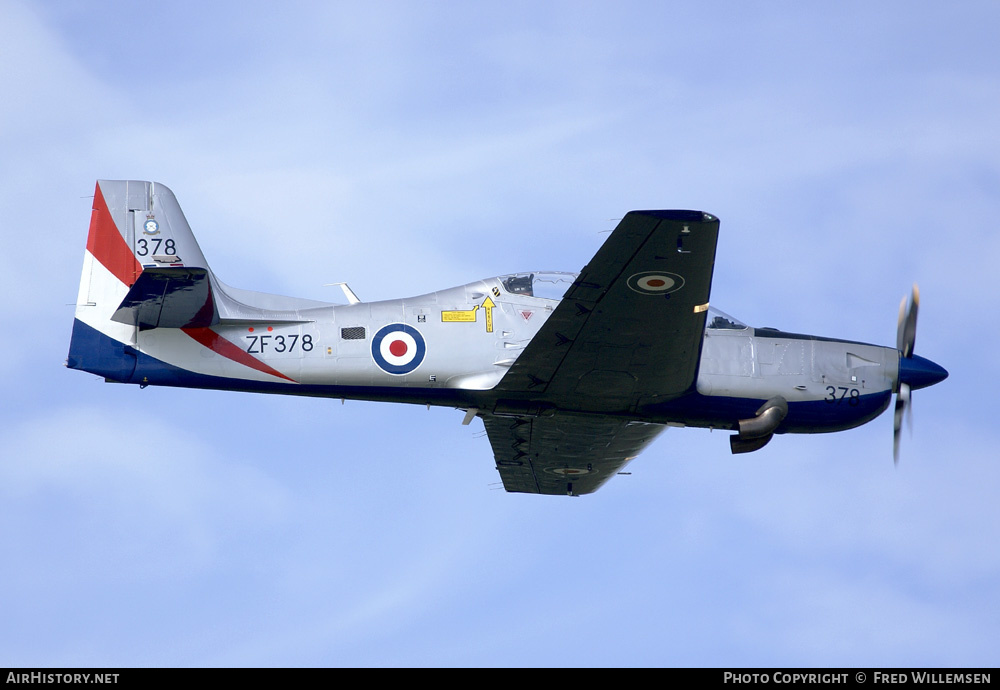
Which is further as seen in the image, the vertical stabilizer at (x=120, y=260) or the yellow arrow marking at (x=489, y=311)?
the yellow arrow marking at (x=489, y=311)

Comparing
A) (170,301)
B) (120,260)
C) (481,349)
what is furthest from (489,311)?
(120,260)

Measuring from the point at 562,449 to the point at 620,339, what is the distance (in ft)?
17.5

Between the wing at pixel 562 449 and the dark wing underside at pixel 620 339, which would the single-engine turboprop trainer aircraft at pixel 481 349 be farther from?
the wing at pixel 562 449

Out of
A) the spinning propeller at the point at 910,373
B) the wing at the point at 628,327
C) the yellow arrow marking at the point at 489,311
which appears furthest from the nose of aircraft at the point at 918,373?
the yellow arrow marking at the point at 489,311

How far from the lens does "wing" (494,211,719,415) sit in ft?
52.0

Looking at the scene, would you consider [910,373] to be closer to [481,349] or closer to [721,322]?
[721,322]

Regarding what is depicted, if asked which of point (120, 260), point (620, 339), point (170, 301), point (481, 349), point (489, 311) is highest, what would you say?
point (120, 260)

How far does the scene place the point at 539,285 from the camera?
19.0m

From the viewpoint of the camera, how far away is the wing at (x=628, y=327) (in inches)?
Answer: 624

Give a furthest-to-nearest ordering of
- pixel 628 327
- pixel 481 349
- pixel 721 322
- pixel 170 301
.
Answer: pixel 721 322 → pixel 481 349 → pixel 170 301 → pixel 628 327

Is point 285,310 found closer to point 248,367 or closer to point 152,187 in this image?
point 248,367

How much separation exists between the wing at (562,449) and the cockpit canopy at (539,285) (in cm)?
225
